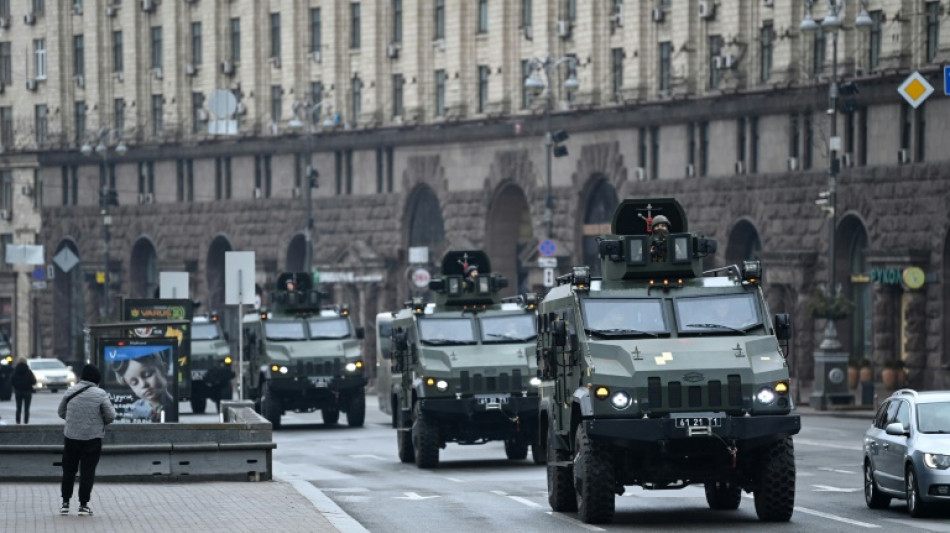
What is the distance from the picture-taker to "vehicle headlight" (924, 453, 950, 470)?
21812mm

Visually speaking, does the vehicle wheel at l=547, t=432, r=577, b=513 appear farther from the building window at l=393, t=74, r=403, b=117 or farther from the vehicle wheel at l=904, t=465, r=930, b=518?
the building window at l=393, t=74, r=403, b=117

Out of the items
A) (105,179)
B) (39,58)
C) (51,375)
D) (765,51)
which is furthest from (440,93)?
(39,58)

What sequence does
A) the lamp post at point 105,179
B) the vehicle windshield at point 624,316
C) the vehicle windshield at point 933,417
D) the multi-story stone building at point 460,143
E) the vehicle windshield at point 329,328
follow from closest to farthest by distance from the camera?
1. the vehicle windshield at point 624,316
2. the vehicle windshield at point 933,417
3. the vehicle windshield at point 329,328
4. the multi-story stone building at point 460,143
5. the lamp post at point 105,179

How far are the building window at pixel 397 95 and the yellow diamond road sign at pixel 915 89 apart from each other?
33.5 metres

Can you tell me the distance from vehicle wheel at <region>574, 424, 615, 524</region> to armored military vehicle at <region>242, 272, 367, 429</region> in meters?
23.9

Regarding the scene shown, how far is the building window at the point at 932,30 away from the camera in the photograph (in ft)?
180

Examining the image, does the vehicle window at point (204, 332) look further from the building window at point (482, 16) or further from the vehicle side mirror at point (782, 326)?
the vehicle side mirror at point (782, 326)

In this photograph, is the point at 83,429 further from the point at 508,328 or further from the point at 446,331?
the point at 508,328

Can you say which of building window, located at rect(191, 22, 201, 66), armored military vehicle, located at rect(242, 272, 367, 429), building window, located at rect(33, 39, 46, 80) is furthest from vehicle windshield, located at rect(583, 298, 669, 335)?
building window, located at rect(33, 39, 46, 80)

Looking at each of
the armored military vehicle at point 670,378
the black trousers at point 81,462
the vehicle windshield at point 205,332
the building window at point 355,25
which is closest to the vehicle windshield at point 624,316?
the armored military vehicle at point 670,378

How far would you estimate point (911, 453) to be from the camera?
72.7 ft

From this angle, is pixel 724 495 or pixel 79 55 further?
pixel 79 55

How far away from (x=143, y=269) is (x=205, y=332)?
36659mm

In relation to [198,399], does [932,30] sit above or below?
above
